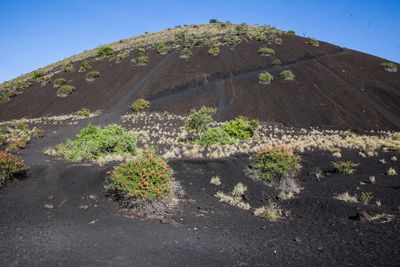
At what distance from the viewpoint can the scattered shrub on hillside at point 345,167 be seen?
16.1 meters

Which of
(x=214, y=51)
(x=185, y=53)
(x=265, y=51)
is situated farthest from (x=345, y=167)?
(x=185, y=53)

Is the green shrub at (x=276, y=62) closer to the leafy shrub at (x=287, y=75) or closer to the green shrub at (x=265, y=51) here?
the green shrub at (x=265, y=51)

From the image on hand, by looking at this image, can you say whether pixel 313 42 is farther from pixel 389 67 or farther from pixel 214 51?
pixel 214 51

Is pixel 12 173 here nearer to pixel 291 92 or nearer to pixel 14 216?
pixel 14 216

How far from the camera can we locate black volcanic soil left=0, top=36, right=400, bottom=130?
4012 cm

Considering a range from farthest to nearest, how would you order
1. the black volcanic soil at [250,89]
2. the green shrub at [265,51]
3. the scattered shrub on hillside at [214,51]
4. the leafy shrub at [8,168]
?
1. the scattered shrub on hillside at [214,51]
2. the green shrub at [265,51]
3. the black volcanic soil at [250,89]
4. the leafy shrub at [8,168]

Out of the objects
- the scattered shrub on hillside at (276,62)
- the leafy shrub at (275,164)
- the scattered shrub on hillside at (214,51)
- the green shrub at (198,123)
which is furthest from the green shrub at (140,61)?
the leafy shrub at (275,164)

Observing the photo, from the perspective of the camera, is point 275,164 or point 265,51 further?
point 265,51

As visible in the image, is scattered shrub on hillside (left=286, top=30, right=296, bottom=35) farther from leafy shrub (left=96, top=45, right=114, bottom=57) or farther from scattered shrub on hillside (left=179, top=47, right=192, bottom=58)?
leafy shrub (left=96, top=45, right=114, bottom=57)

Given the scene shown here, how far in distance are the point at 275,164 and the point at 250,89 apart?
31886mm

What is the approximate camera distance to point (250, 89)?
45.4m

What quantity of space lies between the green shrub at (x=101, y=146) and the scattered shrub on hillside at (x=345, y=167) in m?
9.91

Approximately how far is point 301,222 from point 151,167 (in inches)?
177

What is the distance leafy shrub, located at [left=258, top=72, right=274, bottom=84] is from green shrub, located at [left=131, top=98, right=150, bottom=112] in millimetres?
14540
